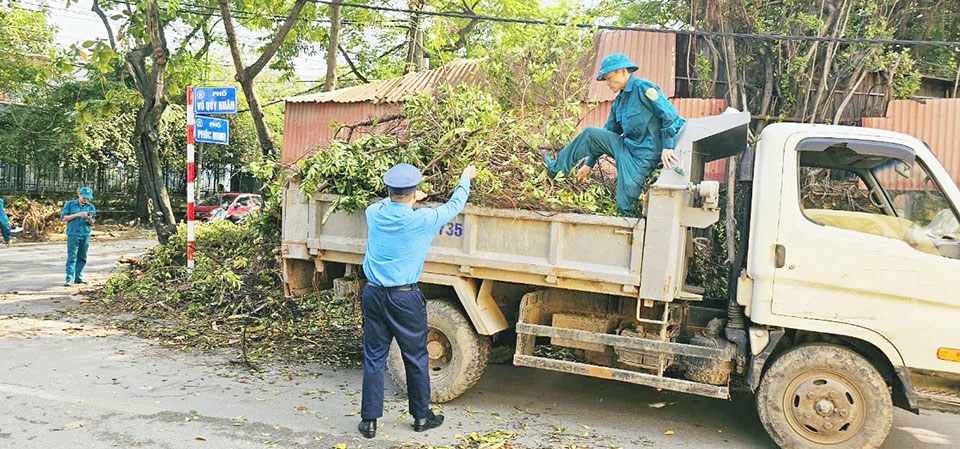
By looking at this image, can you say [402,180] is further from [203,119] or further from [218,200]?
[218,200]

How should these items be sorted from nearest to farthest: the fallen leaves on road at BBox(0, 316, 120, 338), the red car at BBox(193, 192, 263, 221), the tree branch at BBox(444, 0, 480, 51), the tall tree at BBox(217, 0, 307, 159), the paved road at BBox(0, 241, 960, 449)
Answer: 1. the paved road at BBox(0, 241, 960, 449)
2. the fallen leaves on road at BBox(0, 316, 120, 338)
3. the tall tree at BBox(217, 0, 307, 159)
4. the tree branch at BBox(444, 0, 480, 51)
5. the red car at BBox(193, 192, 263, 221)

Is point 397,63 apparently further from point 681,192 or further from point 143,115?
point 681,192

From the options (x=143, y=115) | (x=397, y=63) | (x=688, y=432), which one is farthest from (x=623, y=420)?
(x=397, y=63)

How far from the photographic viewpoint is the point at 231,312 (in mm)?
8359

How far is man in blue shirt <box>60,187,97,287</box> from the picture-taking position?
36.1ft

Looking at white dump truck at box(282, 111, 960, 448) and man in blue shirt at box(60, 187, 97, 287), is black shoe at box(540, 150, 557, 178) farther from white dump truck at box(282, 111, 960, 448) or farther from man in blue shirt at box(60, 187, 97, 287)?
man in blue shirt at box(60, 187, 97, 287)

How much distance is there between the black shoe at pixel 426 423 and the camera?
16.4 ft

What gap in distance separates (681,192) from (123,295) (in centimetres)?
770

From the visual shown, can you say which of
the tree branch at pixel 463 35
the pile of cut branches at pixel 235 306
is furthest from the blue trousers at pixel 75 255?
the tree branch at pixel 463 35

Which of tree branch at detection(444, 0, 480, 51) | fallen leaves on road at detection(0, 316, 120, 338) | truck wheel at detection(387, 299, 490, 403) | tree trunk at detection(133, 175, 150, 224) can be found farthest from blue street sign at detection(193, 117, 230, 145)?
tree trunk at detection(133, 175, 150, 224)

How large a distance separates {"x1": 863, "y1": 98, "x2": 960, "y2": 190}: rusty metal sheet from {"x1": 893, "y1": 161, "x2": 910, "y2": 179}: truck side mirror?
6.77m

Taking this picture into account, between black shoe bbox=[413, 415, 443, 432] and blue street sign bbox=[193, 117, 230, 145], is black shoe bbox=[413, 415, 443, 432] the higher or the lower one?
the lower one

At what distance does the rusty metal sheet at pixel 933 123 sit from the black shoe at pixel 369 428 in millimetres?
8945

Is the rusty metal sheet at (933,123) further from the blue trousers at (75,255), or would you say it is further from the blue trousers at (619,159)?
the blue trousers at (75,255)
